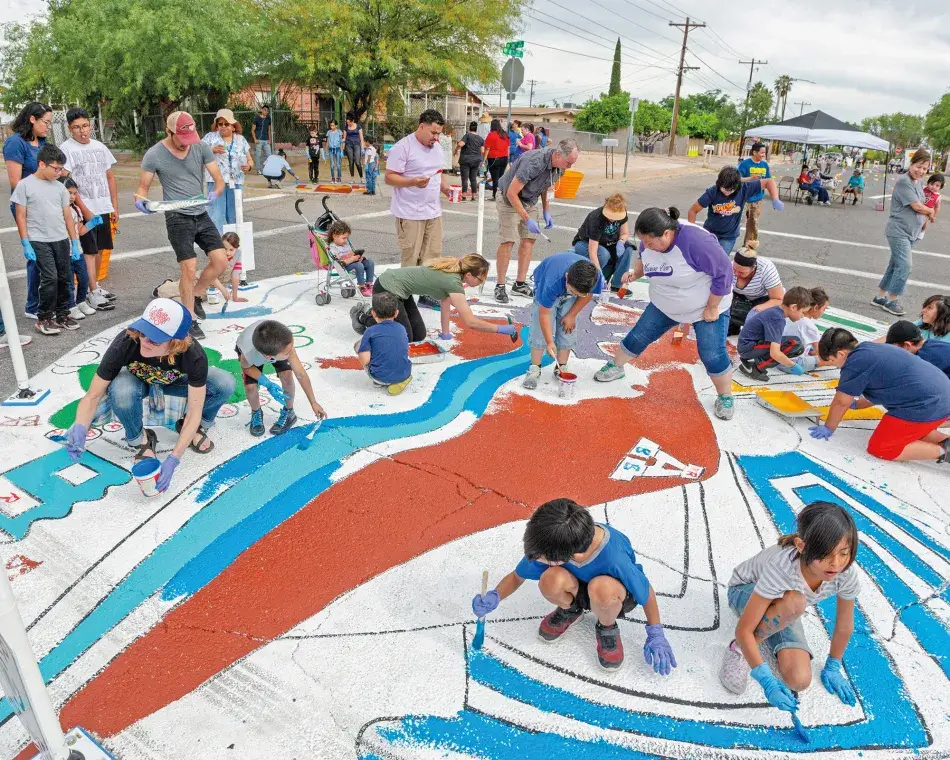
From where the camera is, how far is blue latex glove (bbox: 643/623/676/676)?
9.25 ft

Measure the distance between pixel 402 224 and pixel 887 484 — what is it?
4750 millimetres

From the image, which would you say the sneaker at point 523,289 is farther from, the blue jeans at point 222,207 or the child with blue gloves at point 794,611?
the child with blue gloves at point 794,611

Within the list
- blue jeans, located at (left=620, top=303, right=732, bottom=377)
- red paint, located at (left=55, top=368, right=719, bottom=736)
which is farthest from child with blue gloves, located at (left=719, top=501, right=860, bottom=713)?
blue jeans, located at (left=620, top=303, right=732, bottom=377)

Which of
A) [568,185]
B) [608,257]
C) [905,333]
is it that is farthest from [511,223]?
[568,185]

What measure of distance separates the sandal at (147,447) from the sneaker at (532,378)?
8.85 feet

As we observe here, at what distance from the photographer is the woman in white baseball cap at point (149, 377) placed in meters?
3.56

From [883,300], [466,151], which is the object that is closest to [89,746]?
[883,300]

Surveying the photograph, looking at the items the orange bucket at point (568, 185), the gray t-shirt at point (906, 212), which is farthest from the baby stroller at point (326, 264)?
the orange bucket at point (568, 185)

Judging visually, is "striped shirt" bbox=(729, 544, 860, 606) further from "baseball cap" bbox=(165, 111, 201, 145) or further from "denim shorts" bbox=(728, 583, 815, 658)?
"baseball cap" bbox=(165, 111, 201, 145)

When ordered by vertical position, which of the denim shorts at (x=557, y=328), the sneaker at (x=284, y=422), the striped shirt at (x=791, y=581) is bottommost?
the sneaker at (x=284, y=422)

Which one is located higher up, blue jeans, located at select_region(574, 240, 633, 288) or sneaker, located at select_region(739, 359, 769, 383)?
blue jeans, located at select_region(574, 240, 633, 288)

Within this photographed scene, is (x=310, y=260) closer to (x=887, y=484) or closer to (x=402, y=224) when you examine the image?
(x=402, y=224)

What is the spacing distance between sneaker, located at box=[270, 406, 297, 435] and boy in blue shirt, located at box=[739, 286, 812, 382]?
12.6 ft

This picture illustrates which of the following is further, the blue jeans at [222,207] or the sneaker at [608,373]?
the blue jeans at [222,207]
